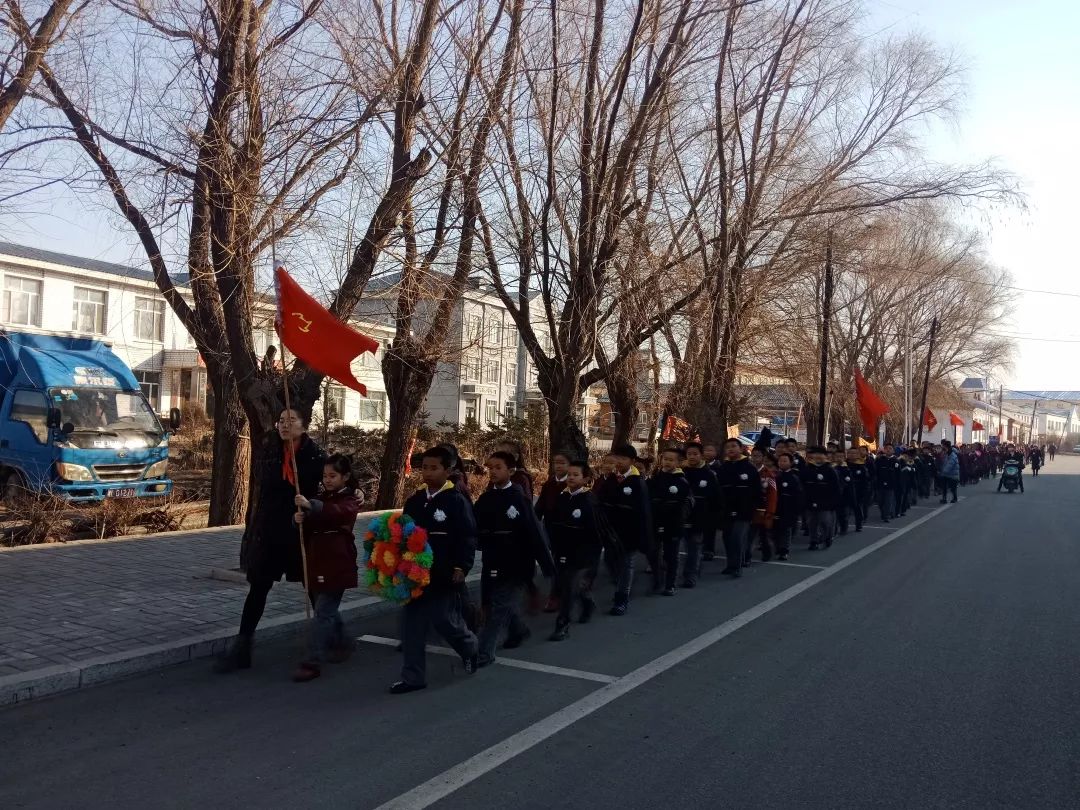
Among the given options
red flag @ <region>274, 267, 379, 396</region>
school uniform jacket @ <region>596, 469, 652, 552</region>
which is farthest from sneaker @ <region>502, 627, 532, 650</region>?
red flag @ <region>274, 267, 379, 396</region>

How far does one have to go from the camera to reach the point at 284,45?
10.4 meters

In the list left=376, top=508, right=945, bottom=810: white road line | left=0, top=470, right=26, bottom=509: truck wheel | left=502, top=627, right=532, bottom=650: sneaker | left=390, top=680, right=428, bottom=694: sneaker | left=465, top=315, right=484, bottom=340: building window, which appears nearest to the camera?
left=376, top=508, right=945, bottom=810: white road line

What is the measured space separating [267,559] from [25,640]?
1.81 m

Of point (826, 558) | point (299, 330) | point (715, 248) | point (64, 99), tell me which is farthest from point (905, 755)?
point (715, 248)

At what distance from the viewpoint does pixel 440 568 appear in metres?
6.06

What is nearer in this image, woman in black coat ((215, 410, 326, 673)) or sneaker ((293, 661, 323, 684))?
sneaker ((293, 661, 323, 684))

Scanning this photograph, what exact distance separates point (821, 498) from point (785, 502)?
4.36 ft

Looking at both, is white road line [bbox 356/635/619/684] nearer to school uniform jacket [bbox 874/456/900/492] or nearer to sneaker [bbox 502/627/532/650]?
sneaker [bbox 502/627/532/650]

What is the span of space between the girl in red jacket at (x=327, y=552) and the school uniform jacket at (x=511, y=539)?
1.04 m

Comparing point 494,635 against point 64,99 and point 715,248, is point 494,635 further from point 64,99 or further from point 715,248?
point 715,248

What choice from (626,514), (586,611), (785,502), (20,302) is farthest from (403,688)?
(20,302)

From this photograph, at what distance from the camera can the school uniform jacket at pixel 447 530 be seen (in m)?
6.08

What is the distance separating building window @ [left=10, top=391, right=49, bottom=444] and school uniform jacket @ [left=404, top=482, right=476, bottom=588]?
12122 mm

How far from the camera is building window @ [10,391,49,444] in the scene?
1581 centimetres
